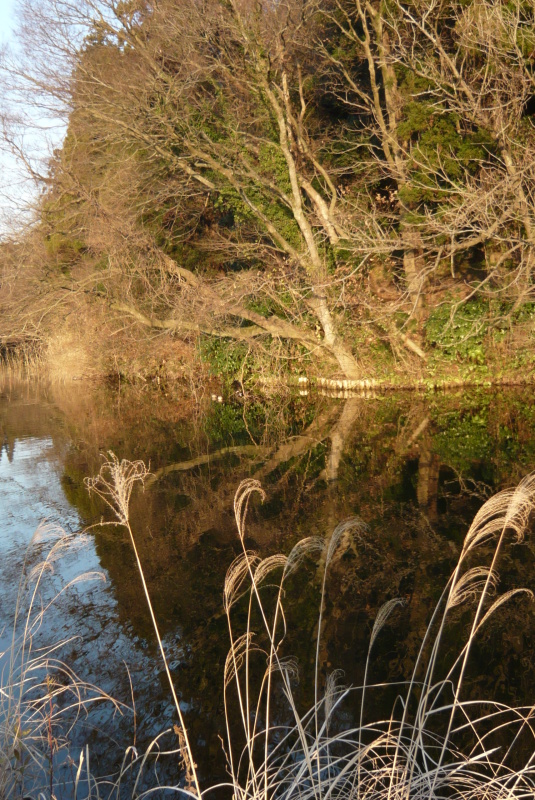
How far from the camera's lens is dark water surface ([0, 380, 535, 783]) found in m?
4.77

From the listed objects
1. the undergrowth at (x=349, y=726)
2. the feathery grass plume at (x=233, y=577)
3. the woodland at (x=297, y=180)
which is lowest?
the undergrowth at (x=349, y=726)

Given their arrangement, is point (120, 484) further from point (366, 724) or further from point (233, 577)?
point (366, 724)

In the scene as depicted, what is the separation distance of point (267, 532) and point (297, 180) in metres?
11.5

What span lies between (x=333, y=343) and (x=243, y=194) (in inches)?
169

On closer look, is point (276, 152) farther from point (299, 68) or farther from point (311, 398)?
point (311, 398)

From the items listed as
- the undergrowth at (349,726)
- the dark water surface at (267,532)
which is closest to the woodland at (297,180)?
the dark water surface at (267,532)

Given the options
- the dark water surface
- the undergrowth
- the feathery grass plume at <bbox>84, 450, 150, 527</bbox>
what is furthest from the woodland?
the undergrowth

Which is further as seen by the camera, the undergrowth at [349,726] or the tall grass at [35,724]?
the tall grass at [35,724]

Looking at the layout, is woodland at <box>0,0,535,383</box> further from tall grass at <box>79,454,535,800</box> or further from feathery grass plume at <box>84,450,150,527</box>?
tall grass at <box>79,454,535,800</box>

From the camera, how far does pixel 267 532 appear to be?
299 inches

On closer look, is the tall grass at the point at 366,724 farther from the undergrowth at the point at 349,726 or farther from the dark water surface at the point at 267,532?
the dark water surface at the point at 267,532

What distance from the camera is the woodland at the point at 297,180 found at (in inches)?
580

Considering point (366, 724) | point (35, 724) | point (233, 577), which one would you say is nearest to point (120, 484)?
point (233, 577)

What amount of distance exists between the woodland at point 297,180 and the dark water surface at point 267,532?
2463 mm
